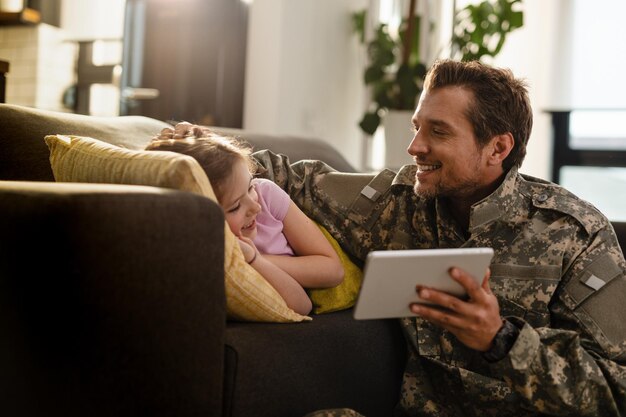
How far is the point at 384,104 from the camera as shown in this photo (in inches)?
169

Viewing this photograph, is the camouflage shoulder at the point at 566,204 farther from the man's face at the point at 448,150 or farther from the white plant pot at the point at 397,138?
the white plant pot at the point at 397,138

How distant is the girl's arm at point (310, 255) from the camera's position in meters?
1.50

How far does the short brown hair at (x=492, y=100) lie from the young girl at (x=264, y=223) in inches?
17.3

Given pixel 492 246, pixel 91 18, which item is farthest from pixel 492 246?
pixel 91 18

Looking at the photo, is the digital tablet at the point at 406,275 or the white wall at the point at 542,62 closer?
the digital tablet at the point at 406,275

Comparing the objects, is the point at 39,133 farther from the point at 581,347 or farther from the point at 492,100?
the point at 581,347

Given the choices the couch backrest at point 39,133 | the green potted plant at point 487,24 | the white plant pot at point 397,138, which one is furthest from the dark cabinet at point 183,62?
the couch backrest at point 39,133

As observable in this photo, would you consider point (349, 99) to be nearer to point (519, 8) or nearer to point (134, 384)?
point (519, 8)

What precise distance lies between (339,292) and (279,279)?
0.80 feet

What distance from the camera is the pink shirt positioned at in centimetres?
153

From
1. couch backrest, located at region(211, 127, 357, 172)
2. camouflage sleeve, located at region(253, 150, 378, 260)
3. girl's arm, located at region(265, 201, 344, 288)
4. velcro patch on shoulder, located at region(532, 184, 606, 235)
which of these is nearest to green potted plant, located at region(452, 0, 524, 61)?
couch backrest, located at region(211, 127, 357, 172)

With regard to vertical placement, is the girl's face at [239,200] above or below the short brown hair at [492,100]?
below

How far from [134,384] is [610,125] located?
4079 millimetres

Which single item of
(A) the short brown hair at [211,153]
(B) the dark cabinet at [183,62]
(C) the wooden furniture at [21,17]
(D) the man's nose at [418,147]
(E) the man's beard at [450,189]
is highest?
(C) the wooden furniture at [21,17]
